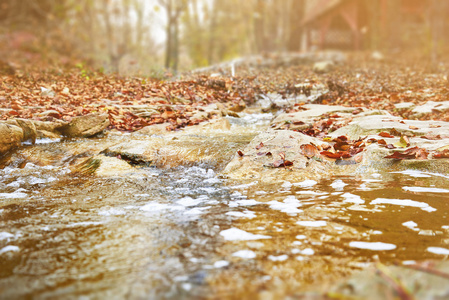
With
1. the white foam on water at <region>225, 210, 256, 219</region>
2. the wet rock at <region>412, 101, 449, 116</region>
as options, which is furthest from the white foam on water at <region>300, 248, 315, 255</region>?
the wet rock at <region>412, 101, 449, 116</region>

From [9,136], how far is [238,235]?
3703 millimetres

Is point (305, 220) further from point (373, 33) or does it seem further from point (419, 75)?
point (373, 33)

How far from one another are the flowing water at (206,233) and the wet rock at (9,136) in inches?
43.7

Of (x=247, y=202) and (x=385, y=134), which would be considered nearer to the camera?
(x=247, y=202)

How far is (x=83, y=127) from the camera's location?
5484 millimetres

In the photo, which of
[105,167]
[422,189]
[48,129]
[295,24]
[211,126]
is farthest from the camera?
[295,24]

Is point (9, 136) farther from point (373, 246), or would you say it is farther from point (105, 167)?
point (373, 246)

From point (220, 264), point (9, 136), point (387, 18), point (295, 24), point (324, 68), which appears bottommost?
point (220, 264)

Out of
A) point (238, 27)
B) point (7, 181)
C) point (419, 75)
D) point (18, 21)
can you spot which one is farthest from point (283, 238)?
point (238, 27)

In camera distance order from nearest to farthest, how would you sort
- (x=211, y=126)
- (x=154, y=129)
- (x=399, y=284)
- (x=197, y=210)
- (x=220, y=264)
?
(x=399, y=284) < (x=220, y=264) < (x=197, y=210) < (x=154, y=129) < (x=211, y=126)

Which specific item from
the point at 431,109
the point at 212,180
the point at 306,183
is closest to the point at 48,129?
the point at 212,180

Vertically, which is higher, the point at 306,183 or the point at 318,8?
the point at 318,8

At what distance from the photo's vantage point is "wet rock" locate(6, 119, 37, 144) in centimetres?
484

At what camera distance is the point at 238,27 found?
40.3m
